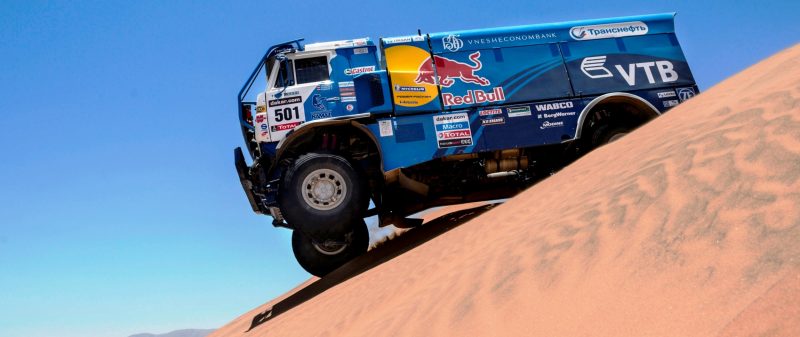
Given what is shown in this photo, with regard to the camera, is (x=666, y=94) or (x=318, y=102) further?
(x=666, y=94)

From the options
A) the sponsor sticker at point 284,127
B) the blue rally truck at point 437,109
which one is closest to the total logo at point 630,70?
the blue rally truck at point 437,109

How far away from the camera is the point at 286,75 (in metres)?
8.63

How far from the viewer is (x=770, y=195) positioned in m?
3.08

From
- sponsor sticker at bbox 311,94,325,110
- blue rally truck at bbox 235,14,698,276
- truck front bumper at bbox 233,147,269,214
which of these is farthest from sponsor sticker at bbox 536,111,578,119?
truck front bumper at bbox 233,147,269,214

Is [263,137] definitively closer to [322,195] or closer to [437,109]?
[322,195]

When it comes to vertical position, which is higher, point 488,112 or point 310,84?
point 310,84

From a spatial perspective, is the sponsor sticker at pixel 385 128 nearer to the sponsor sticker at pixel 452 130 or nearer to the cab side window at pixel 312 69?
the sponsor sticker at pixel 452 130

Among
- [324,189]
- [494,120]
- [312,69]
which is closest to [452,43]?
[494,120]

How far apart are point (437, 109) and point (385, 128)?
2.91ft

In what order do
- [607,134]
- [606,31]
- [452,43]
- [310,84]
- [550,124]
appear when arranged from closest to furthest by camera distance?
[310,84] → [550,124] → [452,43] → [607,134] → [606,31]

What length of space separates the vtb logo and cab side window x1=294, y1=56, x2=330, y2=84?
58.4 inches

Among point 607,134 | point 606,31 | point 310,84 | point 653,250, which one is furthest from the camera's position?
point 606,31

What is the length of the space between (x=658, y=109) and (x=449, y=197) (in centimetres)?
374

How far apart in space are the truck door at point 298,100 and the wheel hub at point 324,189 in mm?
867
